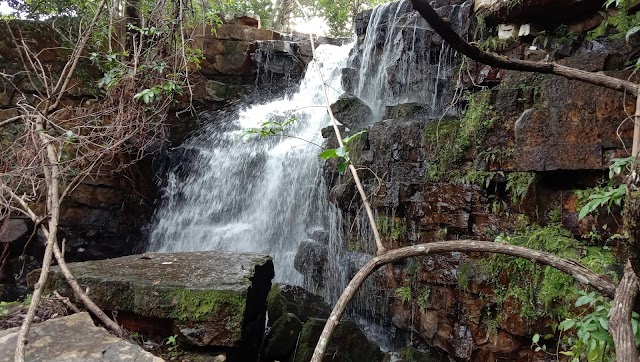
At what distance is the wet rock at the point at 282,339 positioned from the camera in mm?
4137

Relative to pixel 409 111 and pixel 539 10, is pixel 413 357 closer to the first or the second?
pixel 409 111

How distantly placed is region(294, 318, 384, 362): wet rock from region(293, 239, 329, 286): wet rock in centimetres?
195

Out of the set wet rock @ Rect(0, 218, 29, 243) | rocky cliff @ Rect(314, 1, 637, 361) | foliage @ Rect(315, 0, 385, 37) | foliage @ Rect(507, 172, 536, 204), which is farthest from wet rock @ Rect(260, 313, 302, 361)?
foliage @ Rect(315, 0, 385, 37)

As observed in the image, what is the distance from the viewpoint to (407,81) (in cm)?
766

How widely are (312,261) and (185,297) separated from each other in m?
3.50

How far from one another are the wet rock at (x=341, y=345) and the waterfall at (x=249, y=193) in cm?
251

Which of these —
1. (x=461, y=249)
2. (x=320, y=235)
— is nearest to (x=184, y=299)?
(x=461, y=249)

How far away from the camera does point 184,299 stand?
3.13 meters

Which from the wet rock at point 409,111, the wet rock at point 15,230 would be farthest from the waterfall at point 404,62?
the wet rock at point 15,230

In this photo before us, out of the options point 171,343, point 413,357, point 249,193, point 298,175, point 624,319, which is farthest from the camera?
point 249,193

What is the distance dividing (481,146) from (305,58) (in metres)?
9.25

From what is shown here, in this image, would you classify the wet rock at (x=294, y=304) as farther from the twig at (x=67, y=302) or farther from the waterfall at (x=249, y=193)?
the twig at (x=67, y=302)

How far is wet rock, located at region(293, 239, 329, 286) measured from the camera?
6426 mm

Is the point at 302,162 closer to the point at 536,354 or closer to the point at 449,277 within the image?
the point at 449,277
